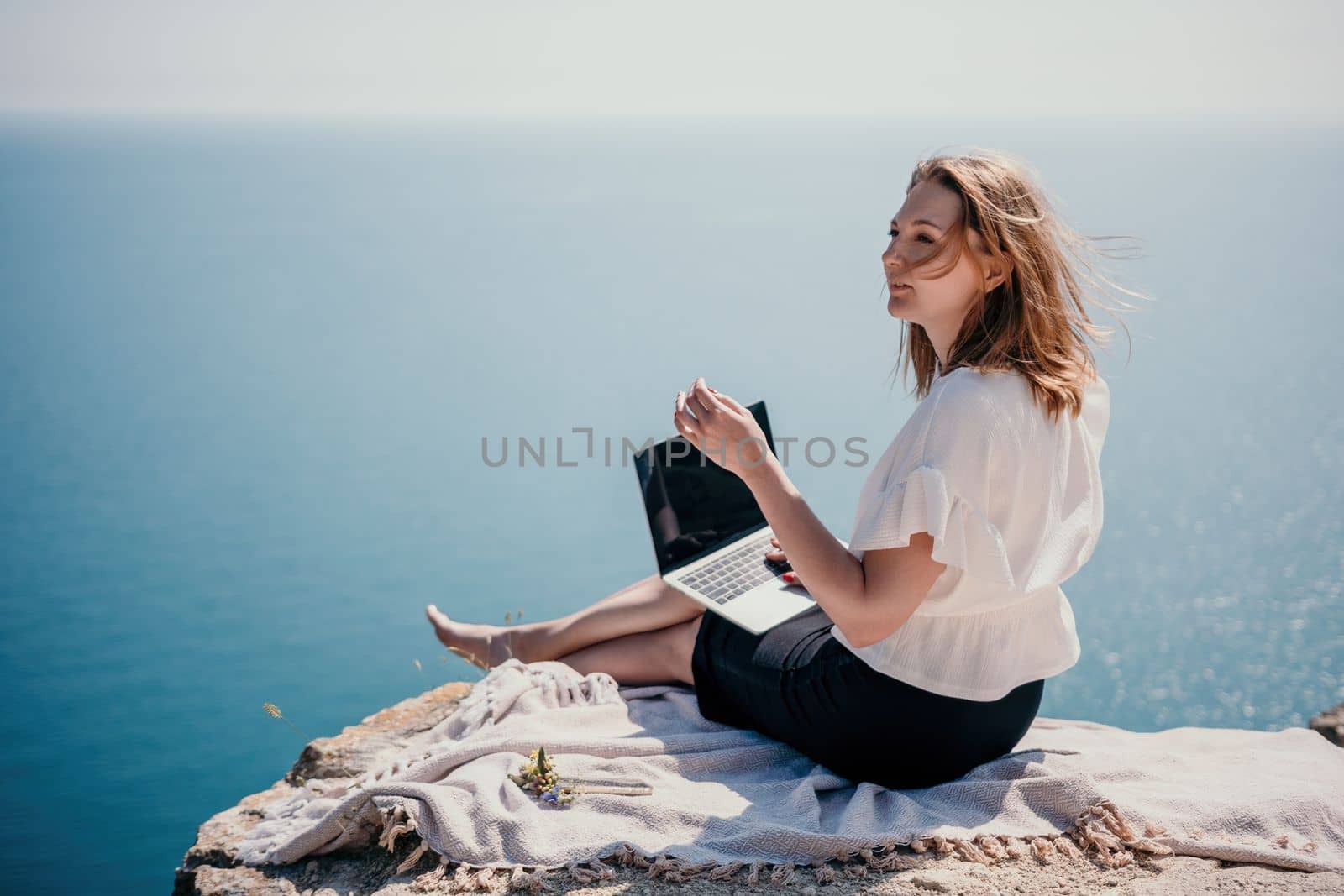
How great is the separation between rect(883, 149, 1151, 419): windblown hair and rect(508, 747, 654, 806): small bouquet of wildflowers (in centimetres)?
82

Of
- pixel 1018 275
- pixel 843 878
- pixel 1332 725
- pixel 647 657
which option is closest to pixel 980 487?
pixel 1018 275

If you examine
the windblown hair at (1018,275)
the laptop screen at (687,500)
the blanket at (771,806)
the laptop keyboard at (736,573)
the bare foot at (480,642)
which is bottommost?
the blanket at (771,806)

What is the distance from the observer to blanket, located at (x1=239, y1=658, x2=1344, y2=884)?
1.49m

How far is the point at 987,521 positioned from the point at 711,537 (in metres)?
0.71

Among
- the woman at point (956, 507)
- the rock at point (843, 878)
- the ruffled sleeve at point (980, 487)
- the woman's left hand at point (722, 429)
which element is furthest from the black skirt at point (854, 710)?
the woman's left hand at point (722, 429)

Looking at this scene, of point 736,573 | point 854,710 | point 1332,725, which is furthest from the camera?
point 1332,725

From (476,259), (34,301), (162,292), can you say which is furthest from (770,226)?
(34,301)

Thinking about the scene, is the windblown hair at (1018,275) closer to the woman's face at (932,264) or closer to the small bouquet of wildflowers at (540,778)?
the woman's face at (932,264)

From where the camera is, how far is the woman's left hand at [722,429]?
1.36 metres

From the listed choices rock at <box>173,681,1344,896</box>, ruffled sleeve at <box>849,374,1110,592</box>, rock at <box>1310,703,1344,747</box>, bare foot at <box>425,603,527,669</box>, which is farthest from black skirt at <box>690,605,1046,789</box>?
rock at <box>1310,703,1344,747</box>

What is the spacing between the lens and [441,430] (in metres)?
8.74

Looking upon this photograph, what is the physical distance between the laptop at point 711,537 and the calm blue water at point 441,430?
695 mm

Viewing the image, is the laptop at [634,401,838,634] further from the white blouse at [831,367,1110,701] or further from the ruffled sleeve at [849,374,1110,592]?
the ruffled sleeve at [849,374,1110,592]

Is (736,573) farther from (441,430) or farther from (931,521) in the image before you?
→ (441,430)
